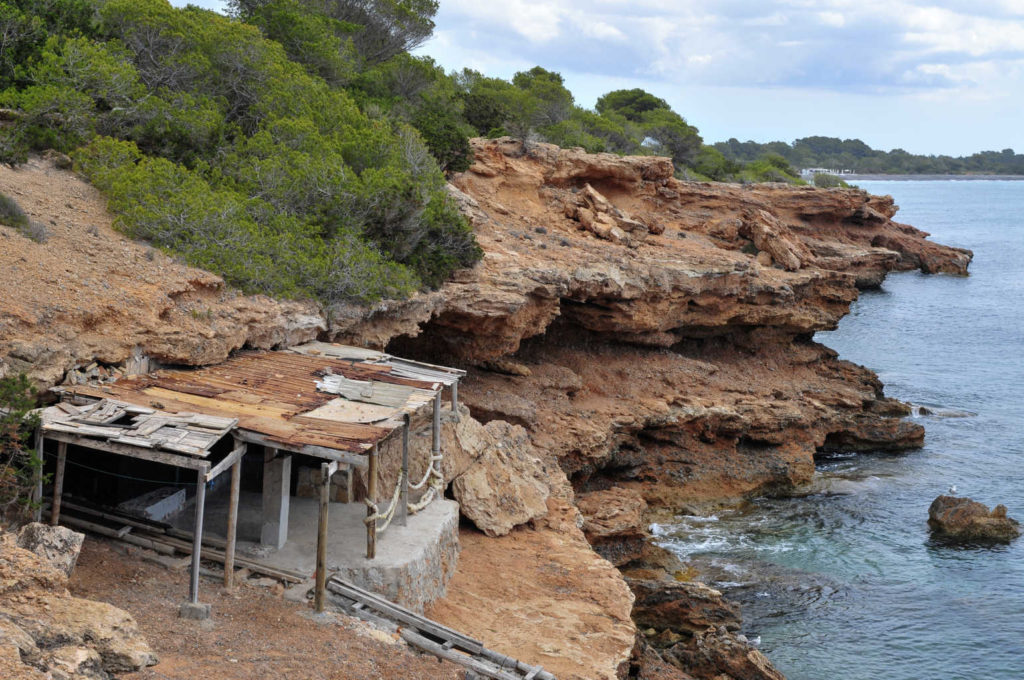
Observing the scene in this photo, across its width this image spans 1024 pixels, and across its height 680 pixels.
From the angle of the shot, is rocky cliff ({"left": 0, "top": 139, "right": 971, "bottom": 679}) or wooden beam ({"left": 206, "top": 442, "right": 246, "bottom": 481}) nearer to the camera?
wooden beam ({"left": 206, "top": 442, "right": 246, "bottom": 481})

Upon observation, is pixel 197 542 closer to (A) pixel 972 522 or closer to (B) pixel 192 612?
(B) pixel 192 612

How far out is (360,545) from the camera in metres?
14.0

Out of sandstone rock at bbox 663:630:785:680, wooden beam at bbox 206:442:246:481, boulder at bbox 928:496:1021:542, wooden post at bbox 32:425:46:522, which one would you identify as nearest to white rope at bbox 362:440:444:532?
wooden beam at bbox 206:442:246:481

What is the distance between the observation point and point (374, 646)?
1177 centimetres

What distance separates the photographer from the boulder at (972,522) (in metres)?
24.8

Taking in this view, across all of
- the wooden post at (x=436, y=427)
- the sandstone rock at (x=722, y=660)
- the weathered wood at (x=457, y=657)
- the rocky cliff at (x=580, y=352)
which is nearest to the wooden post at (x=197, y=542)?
the weathered wood at (x=457, y=657)

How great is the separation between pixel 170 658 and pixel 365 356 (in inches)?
288

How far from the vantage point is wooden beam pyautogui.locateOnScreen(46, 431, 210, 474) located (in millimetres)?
11273

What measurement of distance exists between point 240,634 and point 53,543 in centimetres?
243

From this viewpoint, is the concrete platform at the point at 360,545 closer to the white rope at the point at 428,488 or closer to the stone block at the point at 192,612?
the white rope at the point at 428,488

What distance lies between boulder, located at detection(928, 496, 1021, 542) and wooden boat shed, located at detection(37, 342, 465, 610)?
629 inches

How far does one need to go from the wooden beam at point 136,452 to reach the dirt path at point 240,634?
5.27 feet

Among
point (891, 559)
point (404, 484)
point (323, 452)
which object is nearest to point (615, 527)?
point (404, 484)

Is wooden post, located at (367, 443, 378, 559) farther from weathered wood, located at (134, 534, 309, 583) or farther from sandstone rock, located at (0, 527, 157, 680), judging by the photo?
sandstone rock, located at (0, 527, 157, 680)
